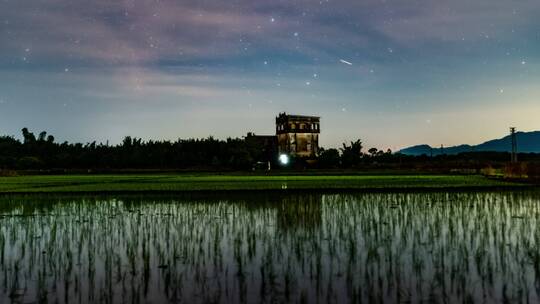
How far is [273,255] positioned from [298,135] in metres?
80.9

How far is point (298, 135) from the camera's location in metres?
91.6

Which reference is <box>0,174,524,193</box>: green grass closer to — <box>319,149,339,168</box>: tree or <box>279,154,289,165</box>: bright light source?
<box>319,149,339,168</box>: tree

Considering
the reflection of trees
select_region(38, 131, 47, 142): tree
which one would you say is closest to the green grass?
the reflection of trees

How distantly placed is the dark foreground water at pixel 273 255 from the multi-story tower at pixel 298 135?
2779 inches

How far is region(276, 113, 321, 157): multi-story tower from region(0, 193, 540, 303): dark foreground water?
7058 cm

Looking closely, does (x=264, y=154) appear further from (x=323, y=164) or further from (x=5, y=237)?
(x=5, y=237)

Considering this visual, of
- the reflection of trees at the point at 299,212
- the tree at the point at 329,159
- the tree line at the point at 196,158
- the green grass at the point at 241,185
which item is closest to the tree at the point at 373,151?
the tree line at the point at 196,158

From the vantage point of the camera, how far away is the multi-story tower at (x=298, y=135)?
299 ft

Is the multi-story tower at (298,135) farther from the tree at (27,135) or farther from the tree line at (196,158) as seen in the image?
the tree at (27,135)

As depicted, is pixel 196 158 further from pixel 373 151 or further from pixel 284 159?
pixel 373 151

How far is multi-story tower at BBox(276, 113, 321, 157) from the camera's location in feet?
299

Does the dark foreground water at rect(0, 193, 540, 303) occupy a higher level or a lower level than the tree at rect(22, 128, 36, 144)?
lower

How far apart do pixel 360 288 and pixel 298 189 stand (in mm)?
22267

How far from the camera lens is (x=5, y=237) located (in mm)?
13883
